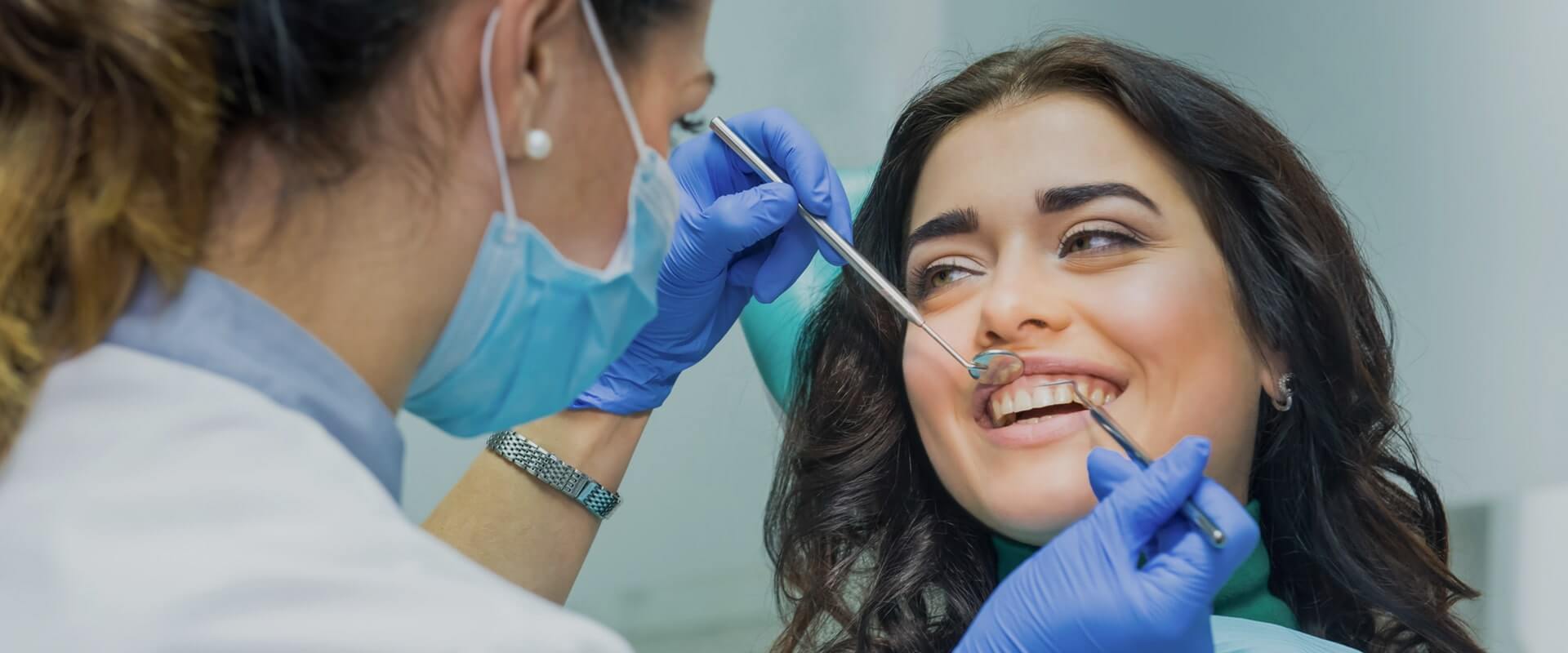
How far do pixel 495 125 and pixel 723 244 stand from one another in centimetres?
66

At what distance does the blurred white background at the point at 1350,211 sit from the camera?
188 centimetres

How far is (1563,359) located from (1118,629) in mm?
1108

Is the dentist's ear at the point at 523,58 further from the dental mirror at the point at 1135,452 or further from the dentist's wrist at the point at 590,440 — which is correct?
the dentist's wrist at the point at 590,440

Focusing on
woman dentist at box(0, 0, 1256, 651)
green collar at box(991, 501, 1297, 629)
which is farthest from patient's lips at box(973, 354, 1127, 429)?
woman dentist at box(0, 0, 1256, 651)

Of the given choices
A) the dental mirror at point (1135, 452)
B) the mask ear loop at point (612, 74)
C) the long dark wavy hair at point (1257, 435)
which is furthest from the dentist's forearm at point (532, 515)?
the mask ear loop at point (612, 74)

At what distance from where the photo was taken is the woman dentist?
28.8 inches

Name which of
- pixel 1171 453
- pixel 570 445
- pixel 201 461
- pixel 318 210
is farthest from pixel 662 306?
pixel 201 461

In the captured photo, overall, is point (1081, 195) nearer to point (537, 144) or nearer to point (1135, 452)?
point (1135, 452)

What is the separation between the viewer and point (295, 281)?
0.85 m

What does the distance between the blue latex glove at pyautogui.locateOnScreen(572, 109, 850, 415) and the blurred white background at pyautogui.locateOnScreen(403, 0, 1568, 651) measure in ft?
1.94

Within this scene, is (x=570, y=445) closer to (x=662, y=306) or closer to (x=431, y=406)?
(x=662, y=306)

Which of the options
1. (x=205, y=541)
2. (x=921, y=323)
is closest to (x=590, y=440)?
(x=921, y=323)

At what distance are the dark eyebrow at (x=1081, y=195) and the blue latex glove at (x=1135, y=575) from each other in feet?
1.29

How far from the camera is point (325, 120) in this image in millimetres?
828
